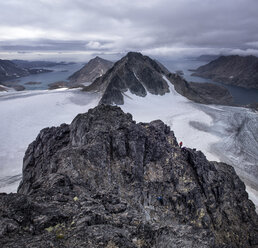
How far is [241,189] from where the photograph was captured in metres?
23.1

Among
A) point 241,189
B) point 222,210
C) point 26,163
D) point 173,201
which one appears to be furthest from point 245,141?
point 26,163

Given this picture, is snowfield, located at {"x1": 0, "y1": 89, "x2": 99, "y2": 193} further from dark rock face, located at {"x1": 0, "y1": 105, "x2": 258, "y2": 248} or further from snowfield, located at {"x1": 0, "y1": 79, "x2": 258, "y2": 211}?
dark rock face, located at {"x1": 0, "y1": 105, "x2": 258, "y2": 248}

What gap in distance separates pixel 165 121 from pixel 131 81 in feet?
133

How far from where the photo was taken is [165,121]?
63094 mm

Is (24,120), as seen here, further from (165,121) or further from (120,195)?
(120,195)

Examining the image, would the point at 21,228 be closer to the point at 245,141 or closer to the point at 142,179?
the point at 142,179

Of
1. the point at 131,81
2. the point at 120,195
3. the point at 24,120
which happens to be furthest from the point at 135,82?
the point at 120,195

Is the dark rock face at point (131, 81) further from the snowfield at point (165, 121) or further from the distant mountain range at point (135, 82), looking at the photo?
the snowfield at point (165, 121)

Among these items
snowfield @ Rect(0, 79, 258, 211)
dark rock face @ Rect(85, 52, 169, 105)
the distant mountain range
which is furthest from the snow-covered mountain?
the distant mountain range

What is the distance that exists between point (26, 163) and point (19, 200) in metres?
16.9

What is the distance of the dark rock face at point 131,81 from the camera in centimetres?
8575

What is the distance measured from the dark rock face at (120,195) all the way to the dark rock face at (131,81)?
2209 inches

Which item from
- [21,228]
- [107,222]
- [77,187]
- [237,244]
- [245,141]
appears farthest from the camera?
[245,141]

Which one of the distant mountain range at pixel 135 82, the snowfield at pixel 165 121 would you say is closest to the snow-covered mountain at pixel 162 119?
the snowfield at pixel 165 121
